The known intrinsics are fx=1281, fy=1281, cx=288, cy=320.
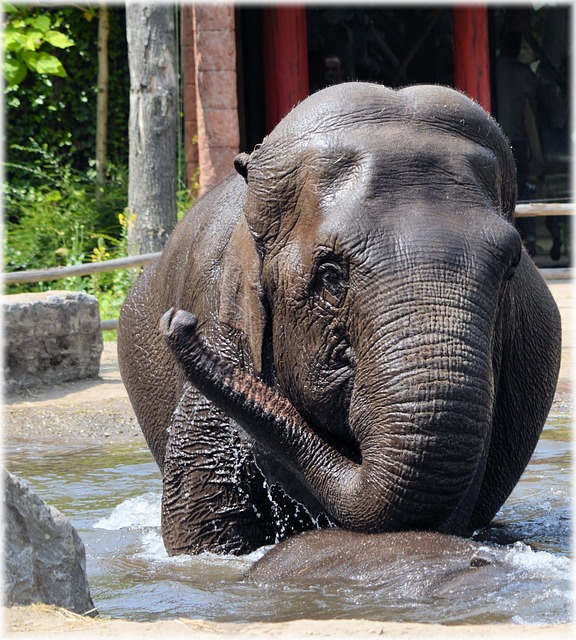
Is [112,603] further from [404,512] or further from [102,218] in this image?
[102,218]

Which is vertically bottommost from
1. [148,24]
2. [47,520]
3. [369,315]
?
[47,520]

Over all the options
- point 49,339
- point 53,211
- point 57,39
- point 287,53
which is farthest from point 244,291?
point 57,39

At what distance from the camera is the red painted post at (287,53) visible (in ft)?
47.1

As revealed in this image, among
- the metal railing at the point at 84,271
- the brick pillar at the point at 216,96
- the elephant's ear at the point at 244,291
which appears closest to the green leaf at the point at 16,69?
the brick pillar at the point at 216,96

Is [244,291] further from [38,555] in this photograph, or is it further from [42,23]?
[42,23]

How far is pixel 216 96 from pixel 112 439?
5688mm

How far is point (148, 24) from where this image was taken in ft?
38.4

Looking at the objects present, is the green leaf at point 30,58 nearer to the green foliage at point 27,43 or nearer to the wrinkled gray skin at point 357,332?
the green foliage at point 27,43

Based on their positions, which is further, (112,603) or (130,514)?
(130,514)

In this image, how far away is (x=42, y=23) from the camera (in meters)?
15.8

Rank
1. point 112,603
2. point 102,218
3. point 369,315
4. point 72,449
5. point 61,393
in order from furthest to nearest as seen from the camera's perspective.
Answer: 1. point 102,218
2. point 61,393
3. point 72,449
4. point 112,603
5. point 369,315

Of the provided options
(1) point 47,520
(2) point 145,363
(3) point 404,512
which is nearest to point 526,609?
(3) point 404,512

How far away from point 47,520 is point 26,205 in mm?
12112

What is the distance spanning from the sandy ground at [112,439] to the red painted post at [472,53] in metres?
2.33
